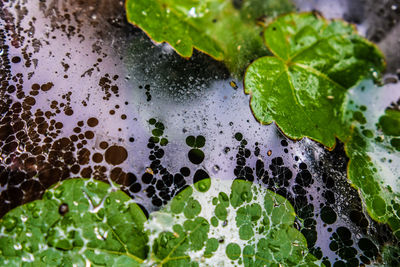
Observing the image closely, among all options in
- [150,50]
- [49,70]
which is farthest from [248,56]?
[49,70]

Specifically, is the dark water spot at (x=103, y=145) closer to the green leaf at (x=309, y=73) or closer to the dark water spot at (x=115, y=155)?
the dark water spot at (x=115, y=155)

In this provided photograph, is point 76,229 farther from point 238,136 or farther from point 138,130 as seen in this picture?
point 238,136

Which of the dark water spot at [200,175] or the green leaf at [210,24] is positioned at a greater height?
the green leaf at [210,24]

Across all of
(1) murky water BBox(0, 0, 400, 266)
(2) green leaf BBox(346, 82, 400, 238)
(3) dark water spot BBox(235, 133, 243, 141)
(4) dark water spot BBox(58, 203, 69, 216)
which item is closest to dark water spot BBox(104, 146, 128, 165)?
(1) murky water BBox(0, 0, 400, 266)

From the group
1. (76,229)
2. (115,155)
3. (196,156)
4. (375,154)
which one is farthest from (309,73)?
(76,229)

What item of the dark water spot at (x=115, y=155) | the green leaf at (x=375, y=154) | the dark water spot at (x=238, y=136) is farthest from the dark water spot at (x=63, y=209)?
the green leaf at (x=375, y=154)

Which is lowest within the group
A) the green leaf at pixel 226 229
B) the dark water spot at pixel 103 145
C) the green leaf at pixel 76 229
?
the green leaf at pixel 76 229

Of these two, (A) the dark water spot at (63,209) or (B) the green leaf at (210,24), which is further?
(B) the green leaf at (210,24)

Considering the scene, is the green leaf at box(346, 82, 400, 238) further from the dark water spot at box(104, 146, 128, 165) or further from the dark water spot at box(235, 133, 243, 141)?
the dark water spot at box(104, 146, 128, 165)
